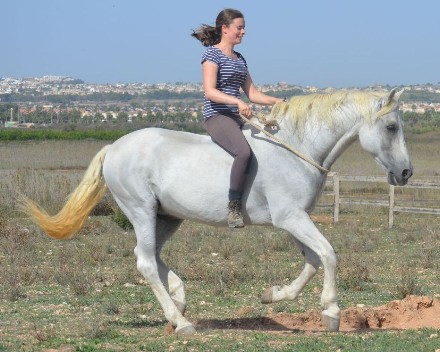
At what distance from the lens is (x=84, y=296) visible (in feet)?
41.1

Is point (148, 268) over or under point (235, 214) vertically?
under

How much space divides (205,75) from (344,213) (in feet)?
71.4

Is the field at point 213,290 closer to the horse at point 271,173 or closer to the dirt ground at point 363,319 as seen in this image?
the dirt ground at point 363,319

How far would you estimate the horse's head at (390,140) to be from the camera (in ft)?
30.0

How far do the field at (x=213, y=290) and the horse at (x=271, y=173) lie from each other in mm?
572

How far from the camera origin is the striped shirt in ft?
31.6

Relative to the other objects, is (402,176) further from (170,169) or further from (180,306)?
(180,306)

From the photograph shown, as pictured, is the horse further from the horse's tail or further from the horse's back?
the horse's tail

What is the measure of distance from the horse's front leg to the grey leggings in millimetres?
456

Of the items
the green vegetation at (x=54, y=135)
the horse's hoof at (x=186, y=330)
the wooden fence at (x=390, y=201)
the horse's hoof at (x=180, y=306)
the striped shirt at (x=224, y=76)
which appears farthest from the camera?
the green vegetation at (x=54, y=135)

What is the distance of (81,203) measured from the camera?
10477mm

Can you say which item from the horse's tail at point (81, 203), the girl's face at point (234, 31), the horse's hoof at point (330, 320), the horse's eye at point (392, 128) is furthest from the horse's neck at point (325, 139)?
the horse's tail at point (81, 203)

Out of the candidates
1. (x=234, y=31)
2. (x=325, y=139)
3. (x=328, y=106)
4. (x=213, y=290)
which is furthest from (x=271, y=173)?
(x=213, y=290)

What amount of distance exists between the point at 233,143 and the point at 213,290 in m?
3.93
